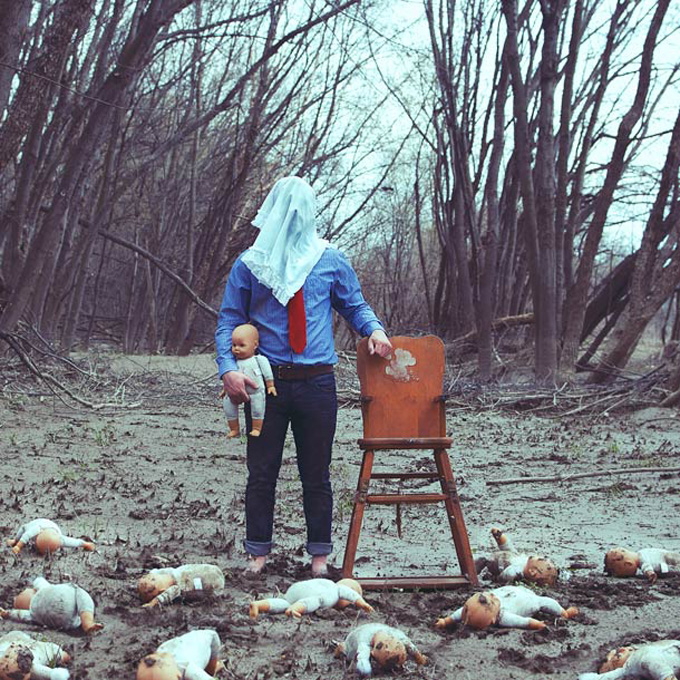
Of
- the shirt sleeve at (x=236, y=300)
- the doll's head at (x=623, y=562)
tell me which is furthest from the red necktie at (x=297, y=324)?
the doll's head at (x=623, y=562)

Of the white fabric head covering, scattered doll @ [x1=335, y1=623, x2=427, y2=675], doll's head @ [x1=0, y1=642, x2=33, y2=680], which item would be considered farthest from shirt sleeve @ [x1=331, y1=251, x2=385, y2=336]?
doll's head @ [x1=0, y1=642, x2=33, y2=680]

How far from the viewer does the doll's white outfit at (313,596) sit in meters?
3.51

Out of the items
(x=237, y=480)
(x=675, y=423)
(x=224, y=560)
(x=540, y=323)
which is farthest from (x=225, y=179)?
(x=224, y=560)

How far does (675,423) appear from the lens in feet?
31.7

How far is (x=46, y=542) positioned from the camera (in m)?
4.24

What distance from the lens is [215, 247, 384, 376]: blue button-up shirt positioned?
13.9 ft

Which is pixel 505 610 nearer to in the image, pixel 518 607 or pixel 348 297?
pixel 518 607

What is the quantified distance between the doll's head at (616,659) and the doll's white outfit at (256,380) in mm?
1716

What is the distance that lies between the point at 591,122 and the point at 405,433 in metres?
13.6

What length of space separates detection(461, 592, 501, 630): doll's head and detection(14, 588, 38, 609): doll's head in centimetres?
152

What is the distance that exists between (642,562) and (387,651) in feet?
5.64

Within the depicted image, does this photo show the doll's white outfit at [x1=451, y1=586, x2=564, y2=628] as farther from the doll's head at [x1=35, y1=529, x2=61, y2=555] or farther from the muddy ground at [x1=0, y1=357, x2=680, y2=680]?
the doll's head at [x1=35, y1=529, x2=61, y2=555]

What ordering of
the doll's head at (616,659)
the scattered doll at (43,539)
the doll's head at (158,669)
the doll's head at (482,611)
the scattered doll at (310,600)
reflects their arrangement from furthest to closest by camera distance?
the scattered doll at (43,539), the scattered doll at (310,600), the doll's head at (482,611), the doll's head at (616,659), the doll's head at (158,669)

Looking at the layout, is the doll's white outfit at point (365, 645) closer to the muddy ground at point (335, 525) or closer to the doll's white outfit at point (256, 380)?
the muddy ground at point (335, 525)
